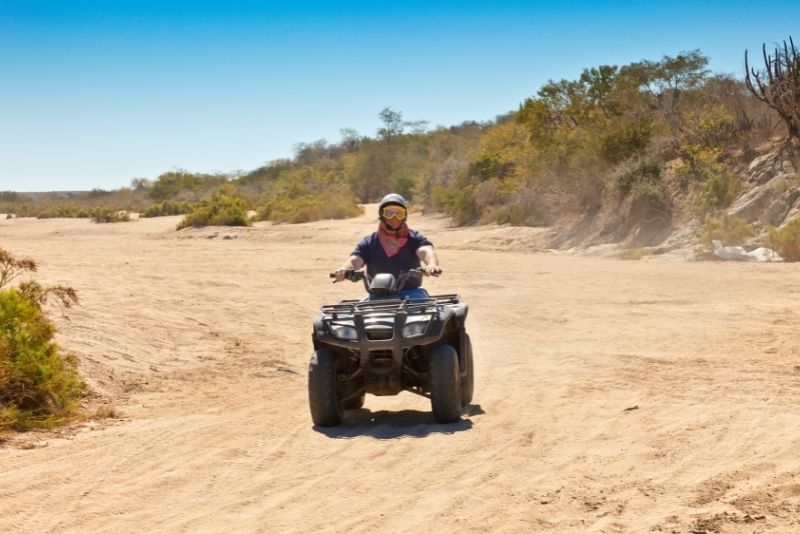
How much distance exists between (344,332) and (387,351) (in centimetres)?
35

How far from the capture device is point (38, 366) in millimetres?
8836

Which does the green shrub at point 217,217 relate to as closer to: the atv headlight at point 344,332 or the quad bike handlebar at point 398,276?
the quad bike handlebar at point 398,276

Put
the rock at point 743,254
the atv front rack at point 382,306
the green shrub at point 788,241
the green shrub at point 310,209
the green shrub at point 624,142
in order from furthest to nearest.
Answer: the green shrub at point 310,209
the green shrub at point 624,142
the rock at point 743,254
the green shrub at point 788,241
the atv front rack at point 382,306

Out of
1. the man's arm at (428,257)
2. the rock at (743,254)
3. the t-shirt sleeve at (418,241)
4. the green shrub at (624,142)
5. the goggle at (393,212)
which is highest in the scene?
the green shrub at (624,142)

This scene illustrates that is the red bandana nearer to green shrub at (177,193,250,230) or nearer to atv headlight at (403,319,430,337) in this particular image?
atv headlight at (403,319,430,337)

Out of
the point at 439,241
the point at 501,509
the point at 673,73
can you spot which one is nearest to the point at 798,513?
the point at 501,509

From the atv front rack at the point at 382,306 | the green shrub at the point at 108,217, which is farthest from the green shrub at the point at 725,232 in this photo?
the green shrub at the point at 108,217

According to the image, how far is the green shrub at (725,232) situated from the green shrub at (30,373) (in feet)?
52.7

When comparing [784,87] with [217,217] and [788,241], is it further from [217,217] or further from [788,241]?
[217,217]

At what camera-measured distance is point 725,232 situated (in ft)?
73.9

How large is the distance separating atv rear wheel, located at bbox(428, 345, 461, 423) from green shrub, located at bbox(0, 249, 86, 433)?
3.10 metres

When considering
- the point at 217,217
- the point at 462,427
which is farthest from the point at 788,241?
the point at 217,217

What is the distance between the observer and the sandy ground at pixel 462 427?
18.3ft

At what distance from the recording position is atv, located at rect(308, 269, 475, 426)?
761 centimetres
